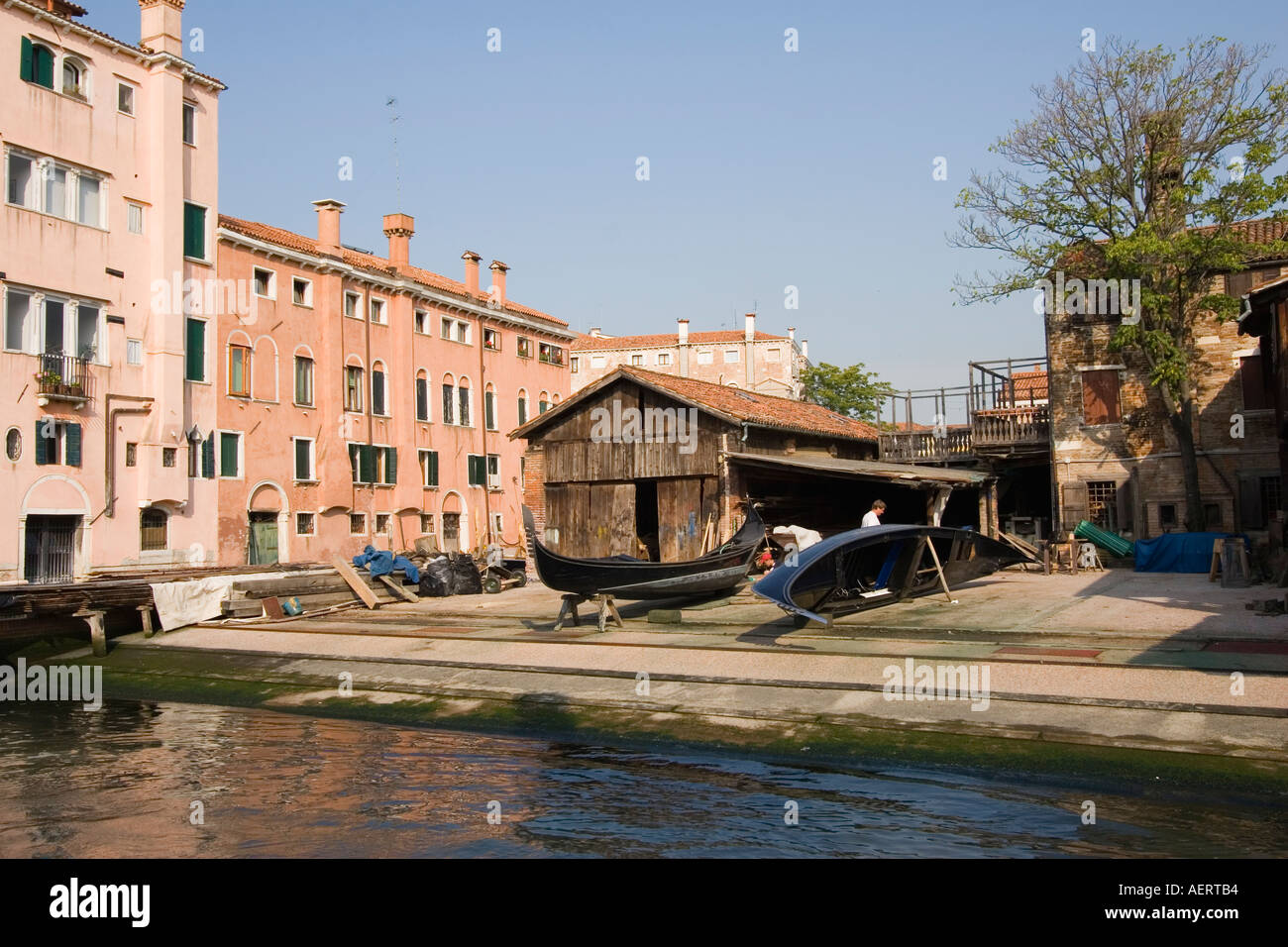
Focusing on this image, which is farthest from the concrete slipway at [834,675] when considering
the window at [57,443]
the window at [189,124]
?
the window at [189,124]

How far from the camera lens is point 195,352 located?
31.3 meters

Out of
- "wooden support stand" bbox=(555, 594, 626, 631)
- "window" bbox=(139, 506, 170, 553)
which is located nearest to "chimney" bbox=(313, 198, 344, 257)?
"window" bbox=(139, 506, 170, 553)

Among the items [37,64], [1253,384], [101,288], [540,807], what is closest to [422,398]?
[101,288]

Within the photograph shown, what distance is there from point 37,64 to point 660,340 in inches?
1941

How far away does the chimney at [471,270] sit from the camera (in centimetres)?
4503

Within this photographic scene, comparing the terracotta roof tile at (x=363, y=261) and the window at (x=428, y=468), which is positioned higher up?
the terracotta roof tile at (x=363, y=261)

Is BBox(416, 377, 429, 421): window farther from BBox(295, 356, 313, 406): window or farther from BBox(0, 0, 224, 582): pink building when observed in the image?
BBox(0, 0, 224, 582): pink building

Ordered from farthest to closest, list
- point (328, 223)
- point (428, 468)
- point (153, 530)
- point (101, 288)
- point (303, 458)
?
point (428, 468)
point (328, 223)
point (303, 458)
point (153, 530)
point (101, 288)

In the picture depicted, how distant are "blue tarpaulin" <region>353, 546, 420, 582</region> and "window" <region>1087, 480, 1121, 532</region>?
1778 cm

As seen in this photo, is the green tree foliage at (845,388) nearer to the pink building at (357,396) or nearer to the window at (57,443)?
the pink building at (357,396)

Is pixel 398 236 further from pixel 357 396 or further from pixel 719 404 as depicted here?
pixel 719 404

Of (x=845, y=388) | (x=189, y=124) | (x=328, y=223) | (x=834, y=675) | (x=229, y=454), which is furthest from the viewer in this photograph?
(x=845, y=388)

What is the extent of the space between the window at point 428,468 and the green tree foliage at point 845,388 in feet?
82.7
